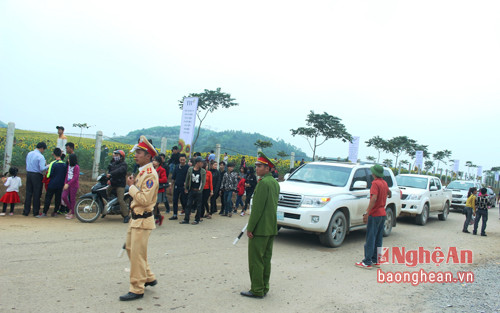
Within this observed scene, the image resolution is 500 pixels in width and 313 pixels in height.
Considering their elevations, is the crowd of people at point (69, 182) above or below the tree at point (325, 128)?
below

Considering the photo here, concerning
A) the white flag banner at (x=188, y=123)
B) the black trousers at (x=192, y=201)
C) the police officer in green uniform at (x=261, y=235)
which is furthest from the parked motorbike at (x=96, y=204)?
the police officer in green uniform at (x=261, y=235)

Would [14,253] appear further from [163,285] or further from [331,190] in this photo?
[331,190]

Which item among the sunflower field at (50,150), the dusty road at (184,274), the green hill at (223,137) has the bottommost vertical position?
the dusty road at (184,274)

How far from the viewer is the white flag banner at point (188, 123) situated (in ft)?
50.6

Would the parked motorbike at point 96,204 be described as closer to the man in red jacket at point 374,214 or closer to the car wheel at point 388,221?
the man in red jacket at point 374,214

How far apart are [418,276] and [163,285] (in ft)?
14.6

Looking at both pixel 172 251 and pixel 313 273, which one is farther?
pixel 172 251

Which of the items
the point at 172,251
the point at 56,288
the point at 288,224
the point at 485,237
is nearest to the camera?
the point at 56,288

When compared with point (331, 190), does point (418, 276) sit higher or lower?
lower

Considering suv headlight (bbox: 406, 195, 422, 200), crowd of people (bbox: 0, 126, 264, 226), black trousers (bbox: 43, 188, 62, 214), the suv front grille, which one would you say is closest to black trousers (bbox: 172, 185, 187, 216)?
crowd of people (bbox: 0, 126, 264, 226)

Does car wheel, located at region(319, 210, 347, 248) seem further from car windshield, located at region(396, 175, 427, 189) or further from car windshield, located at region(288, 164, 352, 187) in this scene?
car windshield, located at region(396, 175, 427, 189)

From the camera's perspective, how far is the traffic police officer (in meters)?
4.60

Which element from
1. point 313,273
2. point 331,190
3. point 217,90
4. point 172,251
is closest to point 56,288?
point 172,251

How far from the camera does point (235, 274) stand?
5965 mm
